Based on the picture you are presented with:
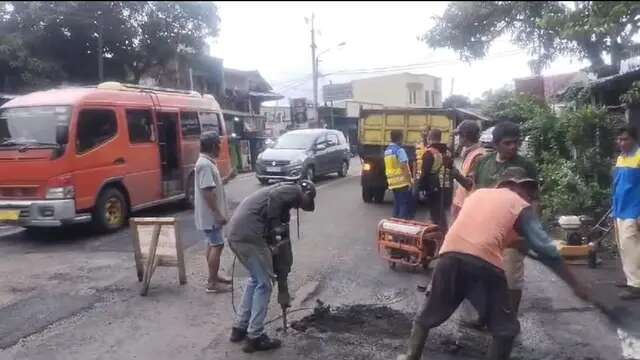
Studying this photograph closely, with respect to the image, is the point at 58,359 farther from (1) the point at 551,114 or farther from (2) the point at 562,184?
(1) the point at 551,114

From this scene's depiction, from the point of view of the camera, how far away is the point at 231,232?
179 inches

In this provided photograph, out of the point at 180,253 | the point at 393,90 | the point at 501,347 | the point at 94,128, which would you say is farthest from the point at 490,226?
the point at 393,90

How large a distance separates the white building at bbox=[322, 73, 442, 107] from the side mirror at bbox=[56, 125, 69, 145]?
32.1 m

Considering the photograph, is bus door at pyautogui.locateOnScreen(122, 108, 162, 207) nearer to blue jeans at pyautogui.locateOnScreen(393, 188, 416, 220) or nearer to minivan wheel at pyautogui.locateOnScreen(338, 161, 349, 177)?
blue jeans at pyautogui.locateOnScreen(393, 188, 416, 220)

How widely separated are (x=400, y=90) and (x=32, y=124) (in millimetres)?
43687

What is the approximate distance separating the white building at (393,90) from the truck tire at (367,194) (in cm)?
2699

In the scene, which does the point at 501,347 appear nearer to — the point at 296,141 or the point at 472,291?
the point at 472,291

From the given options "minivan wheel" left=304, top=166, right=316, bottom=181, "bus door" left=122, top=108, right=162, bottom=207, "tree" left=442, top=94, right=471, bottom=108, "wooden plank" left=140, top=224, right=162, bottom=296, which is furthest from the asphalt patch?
"tree" left=442, top=94, right=471, bottom=108

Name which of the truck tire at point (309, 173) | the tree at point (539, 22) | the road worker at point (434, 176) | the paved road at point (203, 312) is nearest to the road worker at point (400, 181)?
the road worker at point (434, 176)

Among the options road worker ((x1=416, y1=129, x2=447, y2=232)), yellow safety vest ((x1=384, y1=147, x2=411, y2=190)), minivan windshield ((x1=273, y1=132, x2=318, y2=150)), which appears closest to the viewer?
road worker ((x1=416, y1=129, x2=447, y2=232))

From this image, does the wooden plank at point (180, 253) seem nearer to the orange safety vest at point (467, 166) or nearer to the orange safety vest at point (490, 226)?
the orange safety vest at point (467, 166)

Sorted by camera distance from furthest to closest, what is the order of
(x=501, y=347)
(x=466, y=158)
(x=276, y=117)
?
(x=276, y=117) → (x=466, y=158) → (x=501, y=347)

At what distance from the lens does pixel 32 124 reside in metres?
8.92

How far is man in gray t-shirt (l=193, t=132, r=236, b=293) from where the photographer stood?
19.6 feet
